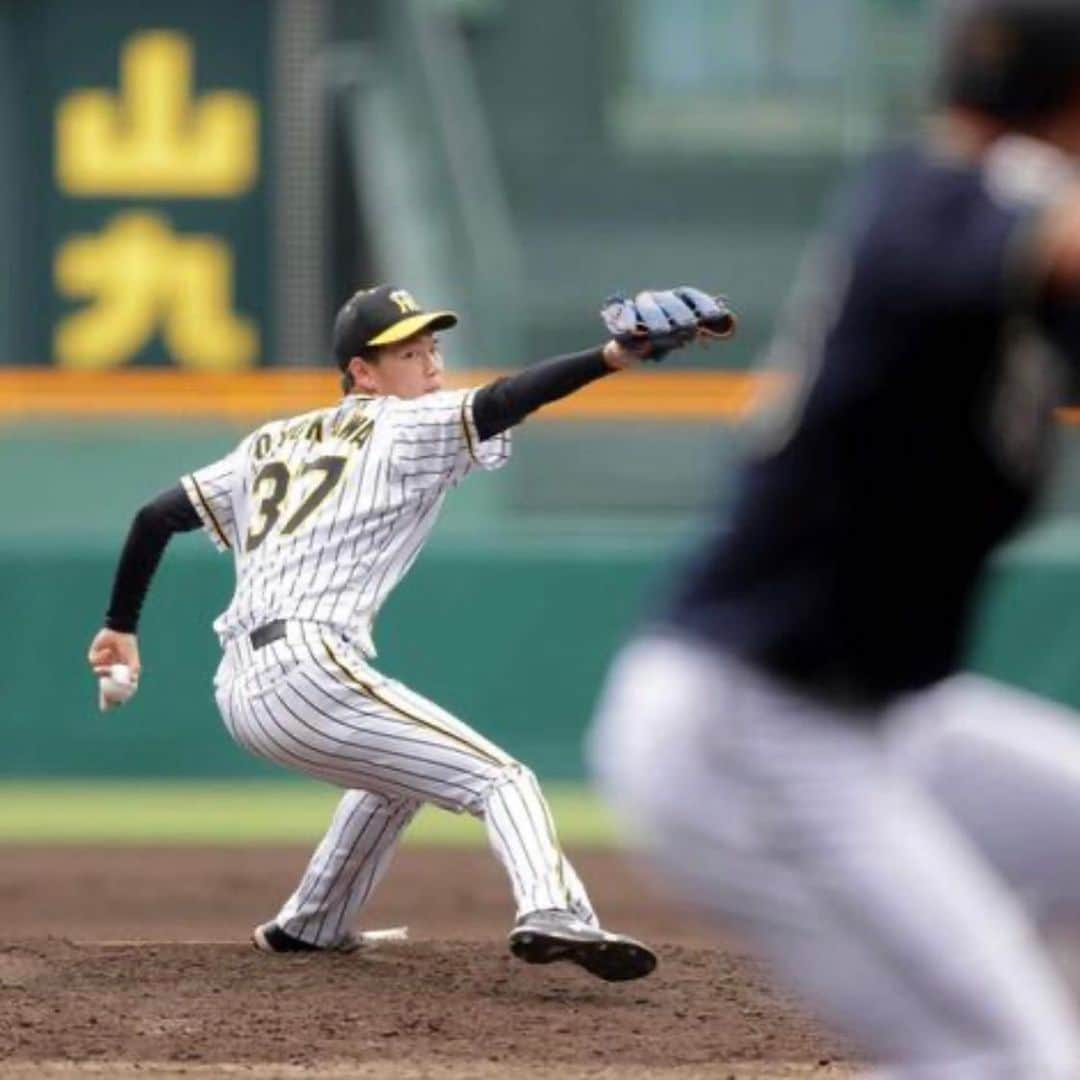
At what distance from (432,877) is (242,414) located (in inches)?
98.5

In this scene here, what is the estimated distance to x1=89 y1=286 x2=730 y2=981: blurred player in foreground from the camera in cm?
597

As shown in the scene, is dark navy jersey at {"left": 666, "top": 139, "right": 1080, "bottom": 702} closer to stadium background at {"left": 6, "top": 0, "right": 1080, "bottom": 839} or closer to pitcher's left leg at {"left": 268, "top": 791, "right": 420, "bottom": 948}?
pitcher's left leg at {"left": 268, "top": 791, "right": 420, "bottom": 948}

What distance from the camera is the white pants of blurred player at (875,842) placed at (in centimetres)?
295

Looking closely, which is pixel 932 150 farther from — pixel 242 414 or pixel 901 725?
pixel 242 414

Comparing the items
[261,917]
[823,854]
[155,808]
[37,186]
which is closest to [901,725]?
[823,854]

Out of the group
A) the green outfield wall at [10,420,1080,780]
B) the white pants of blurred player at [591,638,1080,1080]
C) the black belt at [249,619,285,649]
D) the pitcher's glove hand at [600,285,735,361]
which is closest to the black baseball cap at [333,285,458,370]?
the black belt at [249,619,285,649]

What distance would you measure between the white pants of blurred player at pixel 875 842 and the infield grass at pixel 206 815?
22.3 ft

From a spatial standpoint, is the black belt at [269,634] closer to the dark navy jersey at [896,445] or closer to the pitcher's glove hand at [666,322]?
the pitcher's glove hand at [666,322]

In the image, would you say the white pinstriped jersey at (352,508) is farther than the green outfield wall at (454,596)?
No

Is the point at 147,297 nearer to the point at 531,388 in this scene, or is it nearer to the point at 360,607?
the point at 360,607

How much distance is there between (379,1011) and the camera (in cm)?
598

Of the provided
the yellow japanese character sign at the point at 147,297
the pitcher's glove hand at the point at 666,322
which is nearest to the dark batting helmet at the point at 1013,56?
the pitcher's glove hand at the point at 666,322

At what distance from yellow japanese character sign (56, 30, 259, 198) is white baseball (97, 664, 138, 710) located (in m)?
8.96

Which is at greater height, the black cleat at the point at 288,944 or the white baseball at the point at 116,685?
the white baseball at the point at 116,685
